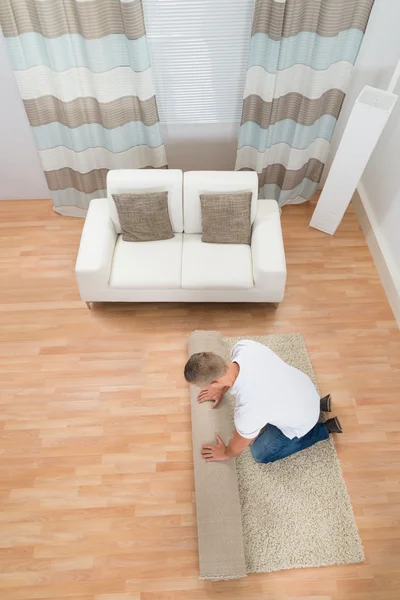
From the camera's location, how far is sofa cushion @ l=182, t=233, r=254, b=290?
3271 millimetres

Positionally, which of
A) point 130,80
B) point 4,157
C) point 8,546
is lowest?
point 8,546

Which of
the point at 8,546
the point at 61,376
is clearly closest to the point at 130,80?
the point at 61,376

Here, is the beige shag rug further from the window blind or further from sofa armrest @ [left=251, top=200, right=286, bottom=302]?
the window blind

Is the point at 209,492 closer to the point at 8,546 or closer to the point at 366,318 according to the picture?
the point at 8,546

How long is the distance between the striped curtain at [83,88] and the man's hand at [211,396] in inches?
86.7

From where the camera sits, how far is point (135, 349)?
3332mm

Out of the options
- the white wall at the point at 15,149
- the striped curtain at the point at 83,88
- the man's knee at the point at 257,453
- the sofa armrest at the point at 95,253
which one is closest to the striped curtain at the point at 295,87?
the striped curtain at the point at 83,88

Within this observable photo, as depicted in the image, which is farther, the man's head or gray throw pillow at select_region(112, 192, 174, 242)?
gray throw pillow at select_region(112, 192, 174, 242)

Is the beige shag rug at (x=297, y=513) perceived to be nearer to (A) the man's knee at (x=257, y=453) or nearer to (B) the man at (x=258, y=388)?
(A) the man's knee at (x=257, y=453)

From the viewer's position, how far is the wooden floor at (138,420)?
8.02ft

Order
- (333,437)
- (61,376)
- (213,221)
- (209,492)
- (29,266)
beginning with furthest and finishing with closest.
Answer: (29,266) < (213,221) < (61,376) < (333,437) < (209,492)

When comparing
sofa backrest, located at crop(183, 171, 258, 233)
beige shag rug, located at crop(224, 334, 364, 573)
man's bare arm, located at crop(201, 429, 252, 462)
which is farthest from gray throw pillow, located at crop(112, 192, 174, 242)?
beige shag rug, located at crop(224, 334, 364, 573)

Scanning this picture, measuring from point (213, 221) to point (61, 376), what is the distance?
163cm

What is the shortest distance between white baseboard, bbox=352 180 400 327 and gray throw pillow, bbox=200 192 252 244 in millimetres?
1195
